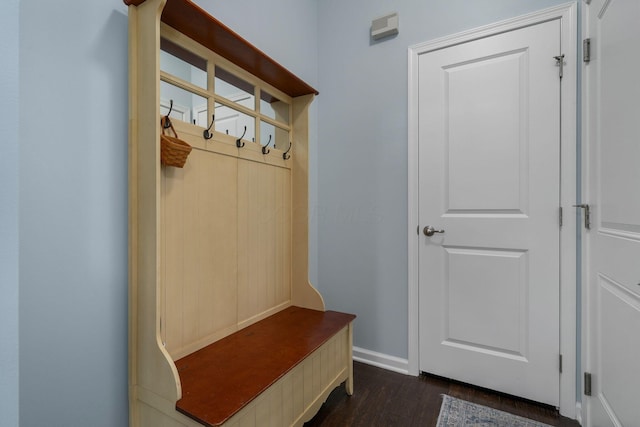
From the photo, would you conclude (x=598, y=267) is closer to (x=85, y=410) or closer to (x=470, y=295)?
(x=470, y=295)

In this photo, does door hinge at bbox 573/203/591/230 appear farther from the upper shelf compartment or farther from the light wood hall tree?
the upper shelf compartment

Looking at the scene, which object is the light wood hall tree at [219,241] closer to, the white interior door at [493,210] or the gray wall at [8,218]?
the gray wall at [8,218]

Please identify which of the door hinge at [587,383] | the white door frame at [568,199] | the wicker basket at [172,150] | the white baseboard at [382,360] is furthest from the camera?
the white baseboard at [382,360]

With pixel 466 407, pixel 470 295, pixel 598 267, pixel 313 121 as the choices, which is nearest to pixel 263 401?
pixel 466 407

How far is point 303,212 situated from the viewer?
184 cm

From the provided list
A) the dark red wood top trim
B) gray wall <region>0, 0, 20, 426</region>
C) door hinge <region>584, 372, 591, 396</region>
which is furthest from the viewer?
door hinge <region>584, 372, 591, 396</region>

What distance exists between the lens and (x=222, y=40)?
1.29 m

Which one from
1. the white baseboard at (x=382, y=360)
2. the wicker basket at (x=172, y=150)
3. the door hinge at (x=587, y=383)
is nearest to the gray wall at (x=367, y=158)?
the white baseboard at (x=382, y=360)

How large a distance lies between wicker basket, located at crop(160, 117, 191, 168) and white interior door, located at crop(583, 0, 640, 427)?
1.56 metres

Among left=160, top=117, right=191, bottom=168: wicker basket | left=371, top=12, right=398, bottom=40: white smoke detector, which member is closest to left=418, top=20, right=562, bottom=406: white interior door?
left=371, top=12, right=398, bottom=40: white smoke detector

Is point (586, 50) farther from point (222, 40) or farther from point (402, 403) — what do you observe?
point (402, 403)

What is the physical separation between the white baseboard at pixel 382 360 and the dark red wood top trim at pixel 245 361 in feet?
1.95

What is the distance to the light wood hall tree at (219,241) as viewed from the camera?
101 cm

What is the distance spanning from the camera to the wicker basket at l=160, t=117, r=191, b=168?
1070 millimetres
